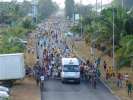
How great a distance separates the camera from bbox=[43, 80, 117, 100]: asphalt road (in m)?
34.0

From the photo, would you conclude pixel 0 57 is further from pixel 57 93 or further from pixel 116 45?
pixel 116 45

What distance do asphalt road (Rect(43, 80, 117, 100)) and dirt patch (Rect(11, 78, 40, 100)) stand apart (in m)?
0.71

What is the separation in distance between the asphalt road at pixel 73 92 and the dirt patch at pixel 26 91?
2.33 ft

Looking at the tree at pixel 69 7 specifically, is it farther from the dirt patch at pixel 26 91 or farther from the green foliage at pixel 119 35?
the dirt patch at pixel 26 91

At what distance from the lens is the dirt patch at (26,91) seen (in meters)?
33.3

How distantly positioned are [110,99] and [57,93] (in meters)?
3.90

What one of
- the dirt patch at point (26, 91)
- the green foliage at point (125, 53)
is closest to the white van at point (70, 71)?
the dirt patch at point (26, 91)

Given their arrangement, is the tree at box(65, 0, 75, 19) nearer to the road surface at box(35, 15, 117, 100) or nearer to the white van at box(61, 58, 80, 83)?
the white van at box(61, 58, 80, 83)

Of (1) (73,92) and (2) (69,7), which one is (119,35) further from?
(2) (69,7)

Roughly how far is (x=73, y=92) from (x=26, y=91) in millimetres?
3155

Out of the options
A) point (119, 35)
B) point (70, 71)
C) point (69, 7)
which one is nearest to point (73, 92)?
point (70, 71)

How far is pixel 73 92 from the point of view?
36.0m

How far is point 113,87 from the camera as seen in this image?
125 feet

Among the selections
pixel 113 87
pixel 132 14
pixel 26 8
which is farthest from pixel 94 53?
pixel 26 8
